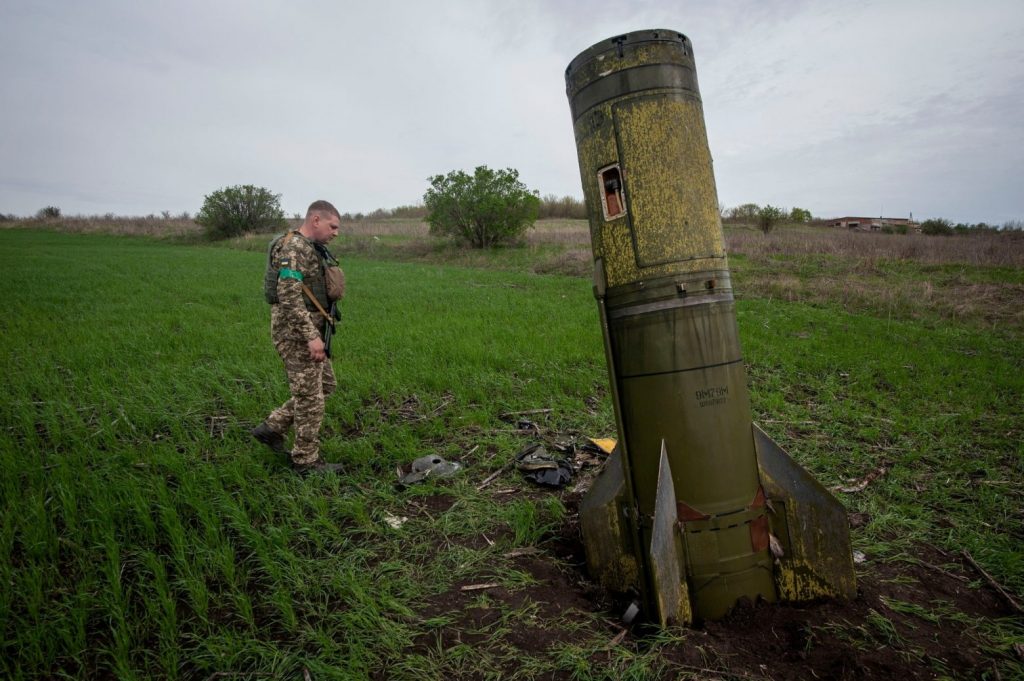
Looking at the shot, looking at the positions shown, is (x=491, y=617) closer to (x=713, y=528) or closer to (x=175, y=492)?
(x=713, y=528)

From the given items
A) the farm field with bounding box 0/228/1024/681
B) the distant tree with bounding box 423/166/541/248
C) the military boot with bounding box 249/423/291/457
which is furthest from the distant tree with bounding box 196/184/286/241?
the military boot with bounding box 249/423/291/457

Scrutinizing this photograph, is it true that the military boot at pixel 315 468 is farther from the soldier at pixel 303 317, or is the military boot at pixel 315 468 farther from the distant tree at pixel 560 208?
the distant tree at pixel 560 208

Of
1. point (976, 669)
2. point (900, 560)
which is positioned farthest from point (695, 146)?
point (900, 560)

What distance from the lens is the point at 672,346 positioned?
2.44 metres

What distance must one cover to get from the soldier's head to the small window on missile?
2349 millimetres

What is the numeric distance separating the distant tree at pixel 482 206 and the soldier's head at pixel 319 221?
22474 millimetres

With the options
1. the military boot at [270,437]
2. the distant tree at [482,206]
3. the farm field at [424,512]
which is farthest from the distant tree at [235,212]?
the military boot at [270,437]

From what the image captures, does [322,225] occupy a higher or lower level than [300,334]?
higher

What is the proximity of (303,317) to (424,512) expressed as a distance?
5.64ft

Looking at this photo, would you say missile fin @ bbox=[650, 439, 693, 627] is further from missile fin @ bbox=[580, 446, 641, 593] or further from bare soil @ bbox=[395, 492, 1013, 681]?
missile fin @ bbox=[580, 446, 641, 593]

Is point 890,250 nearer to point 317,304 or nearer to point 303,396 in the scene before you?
point 317,304

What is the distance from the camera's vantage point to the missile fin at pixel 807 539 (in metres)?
2.67

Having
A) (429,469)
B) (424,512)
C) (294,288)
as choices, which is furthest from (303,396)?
(424,512)

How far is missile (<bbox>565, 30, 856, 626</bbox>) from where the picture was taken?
2.41 meters
